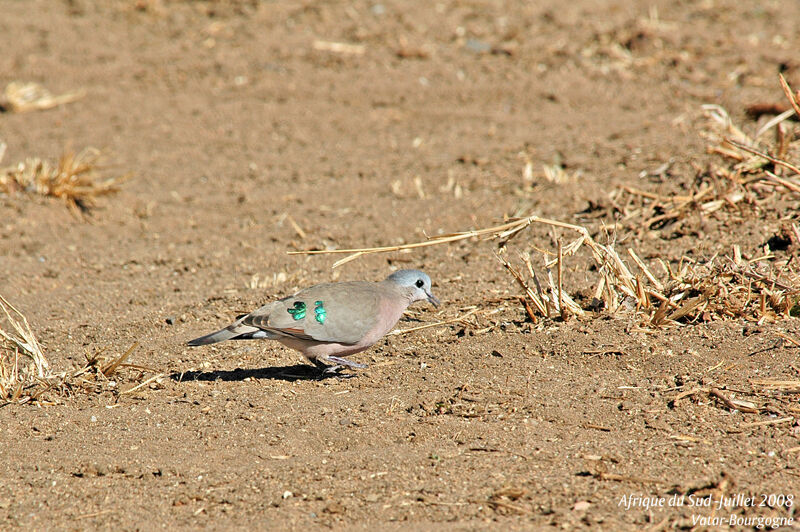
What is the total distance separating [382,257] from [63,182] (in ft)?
9.26

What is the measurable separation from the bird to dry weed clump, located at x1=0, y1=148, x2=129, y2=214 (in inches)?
131

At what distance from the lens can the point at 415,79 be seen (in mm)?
9836

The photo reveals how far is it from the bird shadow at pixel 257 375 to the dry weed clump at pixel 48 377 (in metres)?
0.15

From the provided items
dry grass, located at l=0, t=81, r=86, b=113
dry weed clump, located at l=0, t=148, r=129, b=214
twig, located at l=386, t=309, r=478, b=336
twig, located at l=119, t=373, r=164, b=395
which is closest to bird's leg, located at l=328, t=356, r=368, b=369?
twig, located at l=386, t=309, r=478, b=336

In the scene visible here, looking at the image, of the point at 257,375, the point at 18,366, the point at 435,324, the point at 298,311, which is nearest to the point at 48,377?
the point at 18,366

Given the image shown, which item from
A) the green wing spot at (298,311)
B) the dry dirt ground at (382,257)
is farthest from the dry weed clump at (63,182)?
the green wing spot at (298,311)

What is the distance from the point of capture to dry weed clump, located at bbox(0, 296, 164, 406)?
4453mm

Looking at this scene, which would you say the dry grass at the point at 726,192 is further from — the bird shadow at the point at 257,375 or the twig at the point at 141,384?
the twig at the point at 141,384

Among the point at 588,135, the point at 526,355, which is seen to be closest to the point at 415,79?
the point at 588,135

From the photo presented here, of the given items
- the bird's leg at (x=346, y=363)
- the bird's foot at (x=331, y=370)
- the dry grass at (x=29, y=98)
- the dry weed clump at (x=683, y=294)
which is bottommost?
the bird's foot at (x=331, y=370)

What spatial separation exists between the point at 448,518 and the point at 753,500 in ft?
3.76

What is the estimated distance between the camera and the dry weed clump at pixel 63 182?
723cm

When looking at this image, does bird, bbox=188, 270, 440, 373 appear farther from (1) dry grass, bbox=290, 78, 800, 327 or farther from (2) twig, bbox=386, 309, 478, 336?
(2) twig, bbox=386, 309, 478, 336

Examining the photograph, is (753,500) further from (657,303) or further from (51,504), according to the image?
(51,504)
